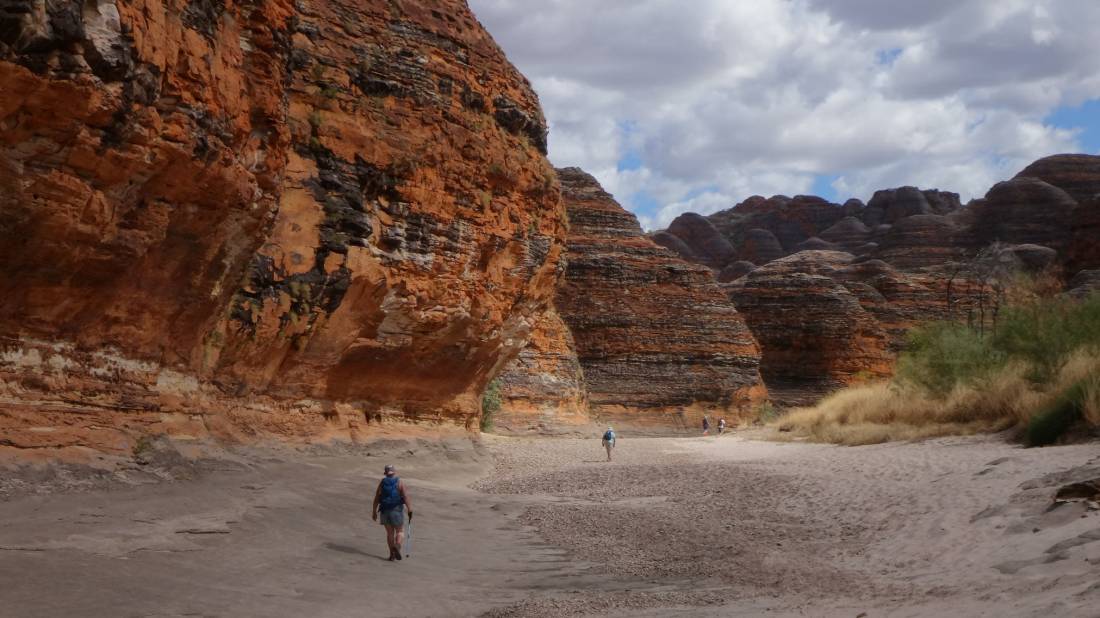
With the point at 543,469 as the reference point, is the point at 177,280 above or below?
above

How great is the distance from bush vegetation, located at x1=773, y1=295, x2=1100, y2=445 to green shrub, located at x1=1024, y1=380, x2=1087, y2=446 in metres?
0.01

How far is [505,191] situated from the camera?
1970cm

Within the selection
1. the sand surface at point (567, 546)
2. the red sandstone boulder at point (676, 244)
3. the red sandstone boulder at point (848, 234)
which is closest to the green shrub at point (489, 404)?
the sand surface at point (567, 546)

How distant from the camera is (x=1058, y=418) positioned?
12.9 meters

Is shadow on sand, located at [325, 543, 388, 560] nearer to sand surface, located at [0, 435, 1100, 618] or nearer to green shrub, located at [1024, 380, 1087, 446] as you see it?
sand surface, located at [0, 435, 1100, 618]

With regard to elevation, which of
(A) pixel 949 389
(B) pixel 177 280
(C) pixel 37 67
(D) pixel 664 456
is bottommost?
(D) pixel 664 456

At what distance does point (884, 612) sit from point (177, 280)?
846 centimetres

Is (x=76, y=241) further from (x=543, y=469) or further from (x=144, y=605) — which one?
(x=543, y=469)

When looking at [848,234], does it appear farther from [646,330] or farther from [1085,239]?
[646,330]

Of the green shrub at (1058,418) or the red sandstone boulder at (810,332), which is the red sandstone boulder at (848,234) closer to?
the red sandstone boulder at (810,332)

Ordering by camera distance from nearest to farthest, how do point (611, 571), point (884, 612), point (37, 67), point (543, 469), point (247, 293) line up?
point (884, 612) < point (37, 67) < point (611, 571) < point (247, 293) < point (543, 469)

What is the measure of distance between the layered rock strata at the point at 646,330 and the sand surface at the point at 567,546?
33.1 m

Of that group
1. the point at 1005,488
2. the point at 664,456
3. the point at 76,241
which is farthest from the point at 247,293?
the point at 664,456

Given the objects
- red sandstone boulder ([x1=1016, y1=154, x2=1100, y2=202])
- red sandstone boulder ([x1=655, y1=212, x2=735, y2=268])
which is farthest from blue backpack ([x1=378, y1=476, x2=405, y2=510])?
red sandstone boulder ([x1=655, y1=212, x2=735, y2=268])
